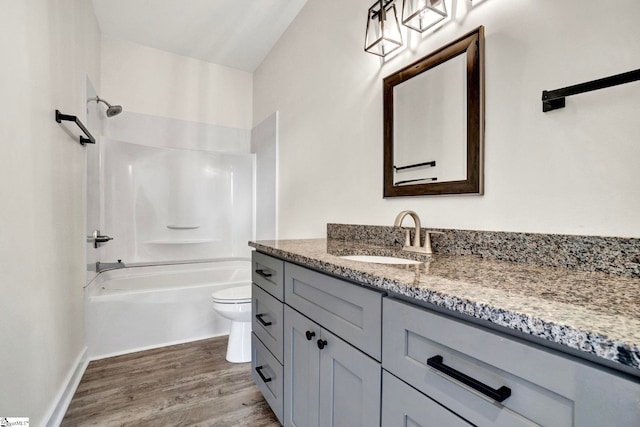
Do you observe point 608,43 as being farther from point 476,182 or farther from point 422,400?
point 422,400

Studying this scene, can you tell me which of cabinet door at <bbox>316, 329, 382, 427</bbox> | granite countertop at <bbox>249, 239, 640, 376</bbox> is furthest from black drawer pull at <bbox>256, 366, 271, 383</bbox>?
granite countertop at <bbox>249, 239, 640, 376</bbox>

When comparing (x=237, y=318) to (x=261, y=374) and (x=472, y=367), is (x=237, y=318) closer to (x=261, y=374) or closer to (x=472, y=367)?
(x=261, y=374)

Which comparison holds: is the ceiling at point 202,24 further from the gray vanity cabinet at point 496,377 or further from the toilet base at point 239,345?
the gray vanity cabinet at point 496,377

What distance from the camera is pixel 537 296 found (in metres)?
0.57

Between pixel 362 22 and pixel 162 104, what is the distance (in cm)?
228

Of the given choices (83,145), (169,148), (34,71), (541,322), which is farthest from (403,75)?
(169,148)

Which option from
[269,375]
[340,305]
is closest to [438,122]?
[340,305]

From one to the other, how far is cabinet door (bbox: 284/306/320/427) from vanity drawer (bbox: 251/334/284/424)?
7cm

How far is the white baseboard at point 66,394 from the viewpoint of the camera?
1.41 m

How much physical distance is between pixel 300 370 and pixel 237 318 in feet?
3.57

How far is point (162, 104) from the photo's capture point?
3068mm

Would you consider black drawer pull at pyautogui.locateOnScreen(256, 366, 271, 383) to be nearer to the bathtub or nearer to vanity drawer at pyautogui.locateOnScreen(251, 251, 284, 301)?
vanity drawer at pyautogui.locateOnScreen(251, 251, 284, 301)

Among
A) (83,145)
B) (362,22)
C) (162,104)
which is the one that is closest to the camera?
(362,22)

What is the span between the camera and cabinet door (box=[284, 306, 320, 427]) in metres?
1.07
